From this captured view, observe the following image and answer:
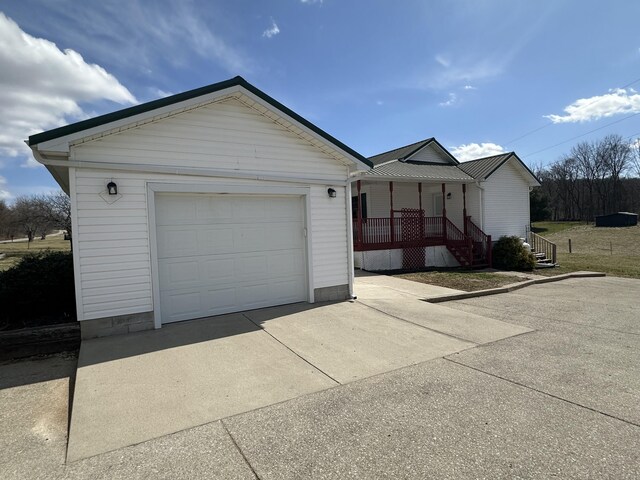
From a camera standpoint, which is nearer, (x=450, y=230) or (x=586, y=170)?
(x=450, y=230)

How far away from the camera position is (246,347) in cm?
492

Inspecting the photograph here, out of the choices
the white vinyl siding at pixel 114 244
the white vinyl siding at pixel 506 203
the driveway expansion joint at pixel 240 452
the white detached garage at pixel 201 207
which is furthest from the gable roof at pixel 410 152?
the driveway expansion joint at pixel 240 452

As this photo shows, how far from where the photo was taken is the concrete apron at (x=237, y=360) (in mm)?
3197

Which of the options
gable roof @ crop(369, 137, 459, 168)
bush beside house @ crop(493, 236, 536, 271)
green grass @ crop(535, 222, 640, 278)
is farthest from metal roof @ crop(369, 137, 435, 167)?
green grass @ crop(535, 222, 640, 278)

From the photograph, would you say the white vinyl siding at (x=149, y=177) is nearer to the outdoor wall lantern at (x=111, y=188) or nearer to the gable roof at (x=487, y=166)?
the outdoor wall lantern at (x=111, y=188)

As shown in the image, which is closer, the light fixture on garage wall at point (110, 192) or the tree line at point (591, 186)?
the light fixture on garage wall at point (110, 192)

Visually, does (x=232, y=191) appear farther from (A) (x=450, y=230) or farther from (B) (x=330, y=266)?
(A) (x=450, y=230)

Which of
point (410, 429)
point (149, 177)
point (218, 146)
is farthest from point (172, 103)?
point (410, 429)

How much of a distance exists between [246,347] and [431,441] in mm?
2841

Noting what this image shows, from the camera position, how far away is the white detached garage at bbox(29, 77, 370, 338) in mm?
5355

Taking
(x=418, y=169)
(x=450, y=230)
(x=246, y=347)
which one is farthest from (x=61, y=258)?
(x=450, y=230)

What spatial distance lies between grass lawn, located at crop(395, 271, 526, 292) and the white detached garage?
387 centimetres

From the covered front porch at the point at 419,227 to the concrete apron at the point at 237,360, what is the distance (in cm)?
692

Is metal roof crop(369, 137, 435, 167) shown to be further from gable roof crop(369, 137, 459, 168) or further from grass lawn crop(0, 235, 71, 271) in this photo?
grass lawn crop(0, 235, 71, 271)
